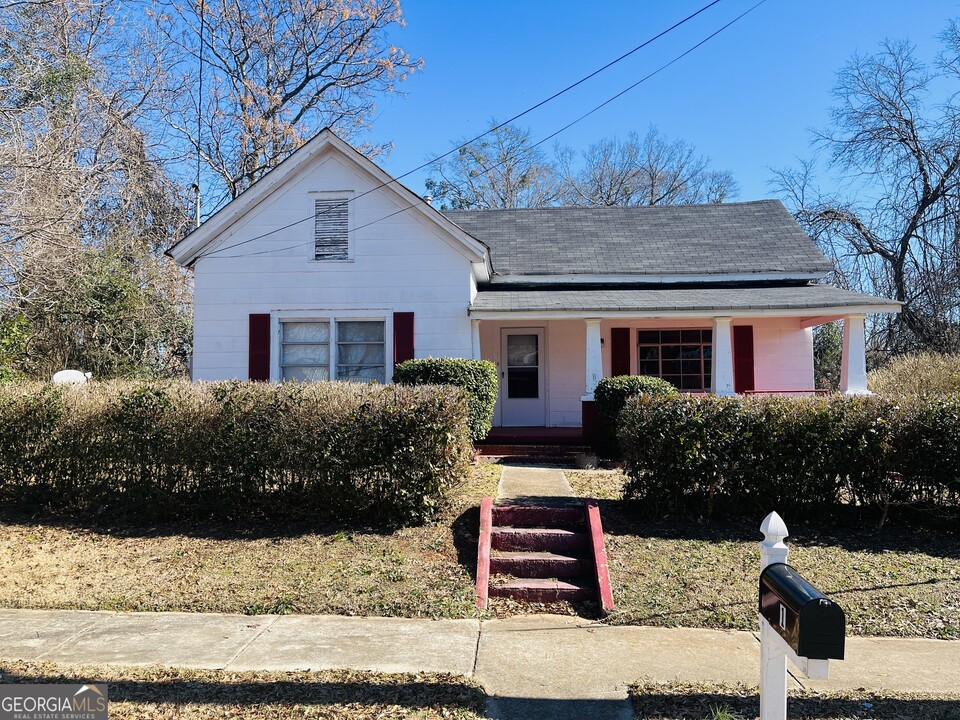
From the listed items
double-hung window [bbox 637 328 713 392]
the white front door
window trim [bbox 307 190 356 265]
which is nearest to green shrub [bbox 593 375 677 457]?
the white front door

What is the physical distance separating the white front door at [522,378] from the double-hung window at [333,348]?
2.96 m

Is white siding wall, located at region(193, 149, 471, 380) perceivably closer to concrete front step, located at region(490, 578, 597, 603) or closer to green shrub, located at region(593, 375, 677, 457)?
green shrub, located at region(593, 375, 677, 457)

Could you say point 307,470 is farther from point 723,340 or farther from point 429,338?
point 723,340

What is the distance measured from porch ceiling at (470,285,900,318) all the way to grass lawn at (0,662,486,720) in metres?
8.80

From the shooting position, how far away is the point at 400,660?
443 centimetres

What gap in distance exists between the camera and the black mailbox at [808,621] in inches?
91.9

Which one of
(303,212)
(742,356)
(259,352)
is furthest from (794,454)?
(303,212)

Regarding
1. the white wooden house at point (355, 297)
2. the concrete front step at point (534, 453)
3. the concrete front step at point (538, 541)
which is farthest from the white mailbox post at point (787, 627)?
the white wooden house at point (355, 297)

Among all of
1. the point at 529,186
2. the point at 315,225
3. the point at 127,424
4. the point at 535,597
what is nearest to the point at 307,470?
the point at 127,424

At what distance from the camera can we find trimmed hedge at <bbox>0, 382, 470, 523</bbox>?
711 centimetres

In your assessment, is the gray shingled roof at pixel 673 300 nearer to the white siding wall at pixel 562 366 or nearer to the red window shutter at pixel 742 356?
the white siding wall at pixel 562 366

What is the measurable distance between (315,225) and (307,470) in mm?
6759

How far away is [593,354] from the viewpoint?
12.7m

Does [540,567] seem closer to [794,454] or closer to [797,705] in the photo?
[797,705]
